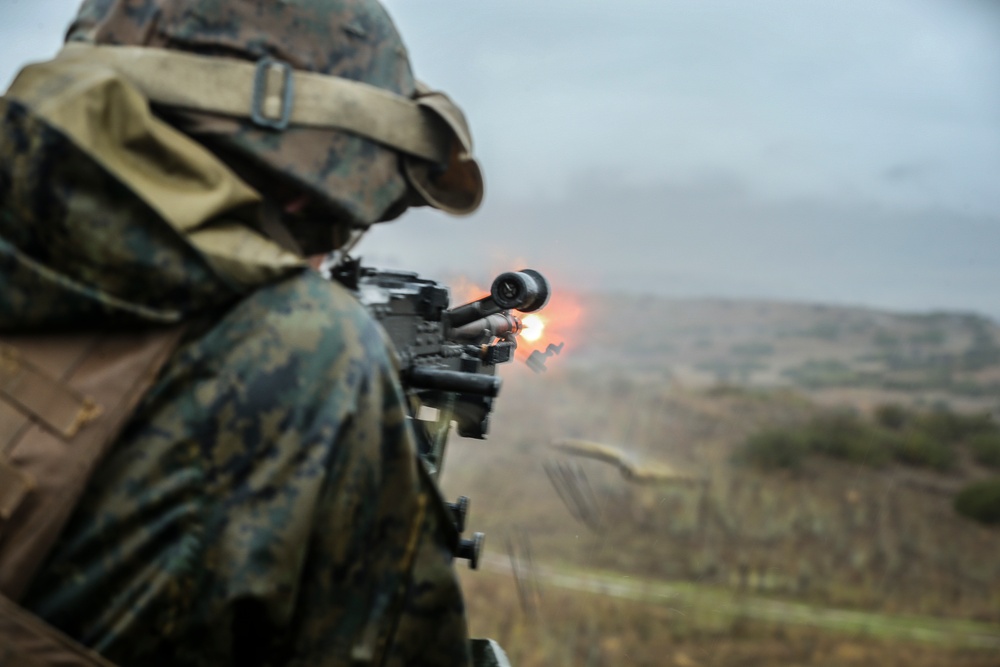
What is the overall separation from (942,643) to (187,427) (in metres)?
10.1

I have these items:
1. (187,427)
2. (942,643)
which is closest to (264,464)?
(187,427)

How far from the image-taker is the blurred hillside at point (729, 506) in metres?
9.76

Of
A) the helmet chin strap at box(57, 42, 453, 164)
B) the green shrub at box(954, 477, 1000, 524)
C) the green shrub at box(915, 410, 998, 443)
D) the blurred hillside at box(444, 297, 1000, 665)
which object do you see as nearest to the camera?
the helmet chin strap at box(57, 42, 453, 164)

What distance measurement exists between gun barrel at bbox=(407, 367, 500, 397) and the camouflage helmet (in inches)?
42.4

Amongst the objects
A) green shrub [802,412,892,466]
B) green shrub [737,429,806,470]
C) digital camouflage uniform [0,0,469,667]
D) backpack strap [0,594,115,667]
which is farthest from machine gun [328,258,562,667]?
green shrub [802,412,892,466]

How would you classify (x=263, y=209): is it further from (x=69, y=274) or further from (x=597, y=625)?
(x=597, y=625)

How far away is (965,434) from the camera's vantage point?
12117mm

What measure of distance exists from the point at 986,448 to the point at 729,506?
360 centimetres

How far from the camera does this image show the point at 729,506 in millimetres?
11305

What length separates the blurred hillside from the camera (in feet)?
32.0

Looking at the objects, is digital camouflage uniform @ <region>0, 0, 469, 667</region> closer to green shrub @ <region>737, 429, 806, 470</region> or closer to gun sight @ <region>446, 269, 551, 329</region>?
gun sight @ <region>446, 269, 551, 329</region>

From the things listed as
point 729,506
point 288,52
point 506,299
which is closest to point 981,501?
point 729,506

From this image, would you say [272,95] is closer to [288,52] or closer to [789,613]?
[288,52]

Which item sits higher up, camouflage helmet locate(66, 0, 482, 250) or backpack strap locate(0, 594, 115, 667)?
camouflage helmet locate(66, 0, 482, 250)
